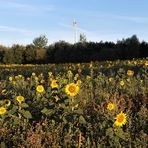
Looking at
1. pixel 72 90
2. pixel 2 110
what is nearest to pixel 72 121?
pixel 72 90

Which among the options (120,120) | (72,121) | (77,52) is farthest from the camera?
(77,52)

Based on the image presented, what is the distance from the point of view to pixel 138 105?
22.7 ft

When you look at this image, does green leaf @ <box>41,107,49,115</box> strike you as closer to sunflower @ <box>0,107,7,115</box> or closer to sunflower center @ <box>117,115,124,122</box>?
sunflower @ <box>0,107,7,115</box>

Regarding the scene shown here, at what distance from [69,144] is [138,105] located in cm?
194

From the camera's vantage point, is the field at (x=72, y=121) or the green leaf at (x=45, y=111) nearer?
the field at (x=72, y=121)

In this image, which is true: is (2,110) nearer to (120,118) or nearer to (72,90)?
(72,90)

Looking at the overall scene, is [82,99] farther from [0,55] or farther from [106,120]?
[0,55]

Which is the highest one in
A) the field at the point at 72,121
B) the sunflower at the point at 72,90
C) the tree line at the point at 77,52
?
the tree line at the point at 77,52

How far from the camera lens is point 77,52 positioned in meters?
49.7

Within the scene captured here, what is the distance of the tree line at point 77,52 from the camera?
43.9m

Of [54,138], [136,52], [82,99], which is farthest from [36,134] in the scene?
[136,52]

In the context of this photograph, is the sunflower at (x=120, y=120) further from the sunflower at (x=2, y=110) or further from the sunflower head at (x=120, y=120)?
the sunflower at (x=2, y=110)

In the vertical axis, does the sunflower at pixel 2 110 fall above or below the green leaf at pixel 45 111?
above

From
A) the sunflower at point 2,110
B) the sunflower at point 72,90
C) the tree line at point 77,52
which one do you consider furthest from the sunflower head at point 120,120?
the tree line at point 77,52
